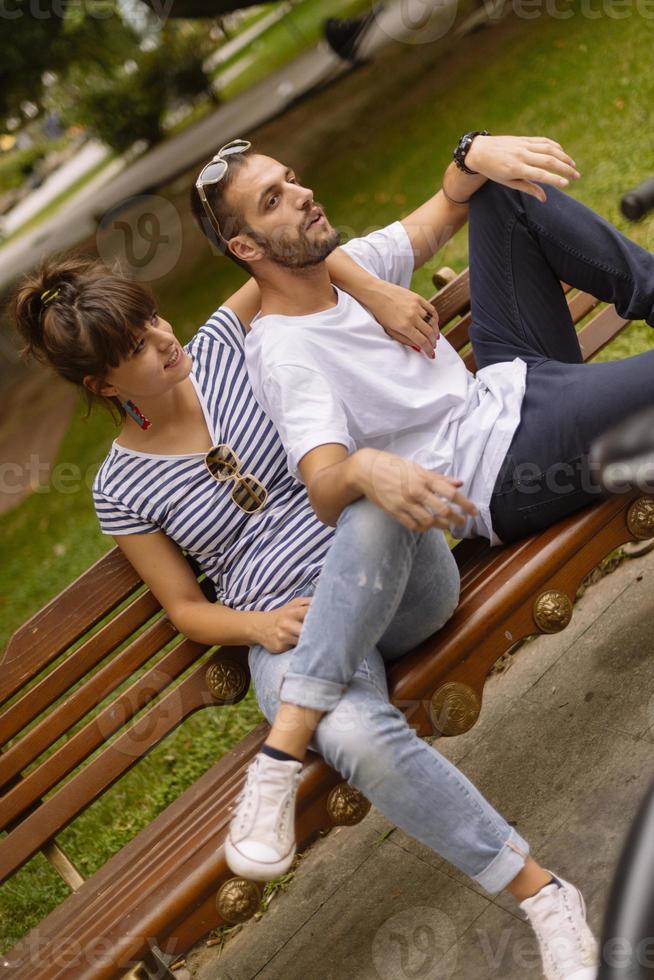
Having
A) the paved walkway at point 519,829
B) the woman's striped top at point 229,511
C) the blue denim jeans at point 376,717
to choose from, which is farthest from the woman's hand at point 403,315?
the paved walkway at point 519,829

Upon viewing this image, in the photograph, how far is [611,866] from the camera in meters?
2.56

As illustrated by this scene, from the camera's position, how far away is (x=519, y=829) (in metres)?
2.79

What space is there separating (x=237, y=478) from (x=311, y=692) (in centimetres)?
69

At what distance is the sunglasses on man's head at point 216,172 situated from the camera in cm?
280

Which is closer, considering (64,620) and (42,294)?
(42,294)

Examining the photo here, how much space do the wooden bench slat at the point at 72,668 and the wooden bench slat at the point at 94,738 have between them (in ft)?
0.25

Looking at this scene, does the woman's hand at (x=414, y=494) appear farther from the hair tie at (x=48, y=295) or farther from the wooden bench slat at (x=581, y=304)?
the wooden bench slat at (x=581, y=304)

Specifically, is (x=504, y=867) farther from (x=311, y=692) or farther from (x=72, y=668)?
(x=72, y=668)

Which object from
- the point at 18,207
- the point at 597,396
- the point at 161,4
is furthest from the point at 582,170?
the point at 18,207

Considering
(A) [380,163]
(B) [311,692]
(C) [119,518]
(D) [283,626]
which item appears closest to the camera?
(B) [311,692]

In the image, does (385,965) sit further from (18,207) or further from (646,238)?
(18,207)

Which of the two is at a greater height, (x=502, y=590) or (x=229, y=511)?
(x=229, y=511)

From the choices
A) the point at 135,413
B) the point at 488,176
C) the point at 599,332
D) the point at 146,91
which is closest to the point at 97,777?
the point at 135,413

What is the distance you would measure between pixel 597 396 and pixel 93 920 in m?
1.73
